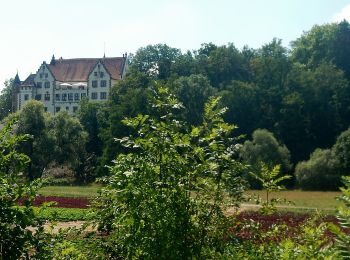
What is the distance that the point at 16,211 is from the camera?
444cm

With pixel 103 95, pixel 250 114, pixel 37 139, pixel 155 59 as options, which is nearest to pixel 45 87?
pixel 103 95

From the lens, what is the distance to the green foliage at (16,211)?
4371 millimetres

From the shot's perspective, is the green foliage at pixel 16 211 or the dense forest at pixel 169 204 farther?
the green foliage at pixel 16 211

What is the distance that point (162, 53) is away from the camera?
278ft

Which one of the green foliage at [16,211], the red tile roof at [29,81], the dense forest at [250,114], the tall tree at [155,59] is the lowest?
the green foliage at [16,211]

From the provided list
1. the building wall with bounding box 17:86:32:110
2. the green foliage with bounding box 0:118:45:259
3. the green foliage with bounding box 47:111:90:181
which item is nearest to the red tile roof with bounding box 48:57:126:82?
the building wall with bounding box 17:86:32:110

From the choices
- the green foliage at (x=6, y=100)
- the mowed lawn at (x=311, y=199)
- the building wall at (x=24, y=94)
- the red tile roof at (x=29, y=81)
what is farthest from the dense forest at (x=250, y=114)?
the green foliage at (x=6, y=100)

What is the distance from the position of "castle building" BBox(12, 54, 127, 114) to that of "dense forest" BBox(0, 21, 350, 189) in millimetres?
8815

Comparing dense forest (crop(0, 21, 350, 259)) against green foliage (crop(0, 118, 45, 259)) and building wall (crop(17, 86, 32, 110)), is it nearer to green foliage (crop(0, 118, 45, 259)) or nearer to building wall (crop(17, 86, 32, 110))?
green foliage (crop(0, 118, 45, 259))

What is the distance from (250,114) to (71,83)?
3911 cm

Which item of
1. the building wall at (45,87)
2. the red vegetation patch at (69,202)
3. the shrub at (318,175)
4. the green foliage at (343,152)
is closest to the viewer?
the red vegetation patch at (69,202)

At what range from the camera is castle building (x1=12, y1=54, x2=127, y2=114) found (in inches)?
3546

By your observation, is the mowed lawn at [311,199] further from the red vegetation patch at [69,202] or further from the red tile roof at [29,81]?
the red tile roof at [29,81]

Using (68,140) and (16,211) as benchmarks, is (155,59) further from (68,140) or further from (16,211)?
(16,211)
